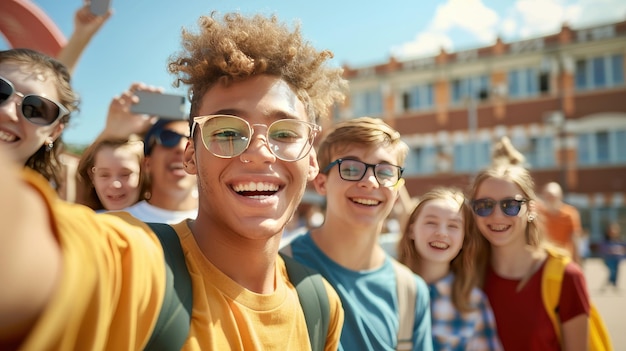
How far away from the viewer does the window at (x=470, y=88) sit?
72.8ft

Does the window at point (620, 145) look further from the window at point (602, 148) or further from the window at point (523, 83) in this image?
the window at point (523, 83)

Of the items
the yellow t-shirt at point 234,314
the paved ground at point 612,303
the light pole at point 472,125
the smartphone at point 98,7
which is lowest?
the paved ground at point 612,303

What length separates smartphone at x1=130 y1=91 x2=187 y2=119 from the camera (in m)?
2.34

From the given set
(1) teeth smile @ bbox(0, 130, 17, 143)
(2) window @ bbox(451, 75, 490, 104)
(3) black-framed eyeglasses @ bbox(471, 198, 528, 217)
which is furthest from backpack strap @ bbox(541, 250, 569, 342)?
(2) window @ bbox(451, 75, 490, 104)

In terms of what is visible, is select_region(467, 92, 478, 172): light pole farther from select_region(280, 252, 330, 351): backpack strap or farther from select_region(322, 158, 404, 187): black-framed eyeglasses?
select_region(280, 252, 330, 351): backpack strap

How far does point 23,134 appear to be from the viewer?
5.59ft

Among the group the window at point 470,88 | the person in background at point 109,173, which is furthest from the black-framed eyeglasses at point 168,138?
the window at point 470,88

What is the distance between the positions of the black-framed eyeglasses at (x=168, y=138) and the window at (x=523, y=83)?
2162cm

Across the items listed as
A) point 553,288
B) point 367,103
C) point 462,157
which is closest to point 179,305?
point 553,288

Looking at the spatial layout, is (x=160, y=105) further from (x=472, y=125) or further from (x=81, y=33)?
(x=472, y=125)

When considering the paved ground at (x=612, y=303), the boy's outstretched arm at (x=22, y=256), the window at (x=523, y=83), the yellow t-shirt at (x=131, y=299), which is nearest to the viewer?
the boy's outstretched arm at (x=22, y=256)

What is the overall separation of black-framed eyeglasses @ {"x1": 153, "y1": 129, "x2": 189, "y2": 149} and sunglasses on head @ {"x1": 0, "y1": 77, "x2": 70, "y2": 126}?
3.30ft

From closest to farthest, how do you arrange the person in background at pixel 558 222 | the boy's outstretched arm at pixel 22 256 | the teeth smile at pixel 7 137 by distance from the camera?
the boy's outstretched arm at pixel 22 256 < the teeth smile at pixel 7 137 < the person in background at pixel 558 222

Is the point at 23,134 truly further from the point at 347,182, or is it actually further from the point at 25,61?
the point at 347,182
